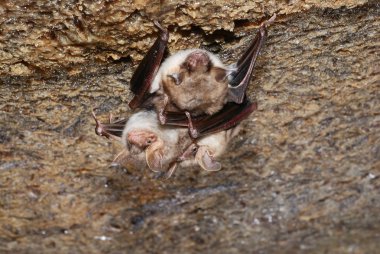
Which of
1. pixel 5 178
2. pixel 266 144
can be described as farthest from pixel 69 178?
pixel 266 144

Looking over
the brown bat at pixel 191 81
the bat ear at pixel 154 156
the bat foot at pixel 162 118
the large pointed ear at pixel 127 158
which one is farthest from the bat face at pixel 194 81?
the large pointed ear at pixel 127 158

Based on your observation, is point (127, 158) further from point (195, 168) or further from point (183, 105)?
point (195, 168)

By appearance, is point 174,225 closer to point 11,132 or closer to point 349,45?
point 11,132

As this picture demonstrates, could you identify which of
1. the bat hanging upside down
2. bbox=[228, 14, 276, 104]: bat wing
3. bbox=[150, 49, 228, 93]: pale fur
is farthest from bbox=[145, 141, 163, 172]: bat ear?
bbox=[228, 14, 276, 104]: bat wing

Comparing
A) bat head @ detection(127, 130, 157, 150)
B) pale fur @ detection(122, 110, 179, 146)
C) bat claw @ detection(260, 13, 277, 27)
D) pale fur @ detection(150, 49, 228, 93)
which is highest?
bat claw @ detection(260, 13, 277, 27)

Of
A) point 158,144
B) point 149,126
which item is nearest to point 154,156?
point 158,144

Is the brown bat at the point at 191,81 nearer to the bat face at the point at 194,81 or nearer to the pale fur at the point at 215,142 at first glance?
the bat face at the point at 194,81

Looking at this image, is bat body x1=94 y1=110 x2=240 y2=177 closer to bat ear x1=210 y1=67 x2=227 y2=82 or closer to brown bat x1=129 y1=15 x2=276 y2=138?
brown bat x1=129 y1=15 x2=276 y2=138
